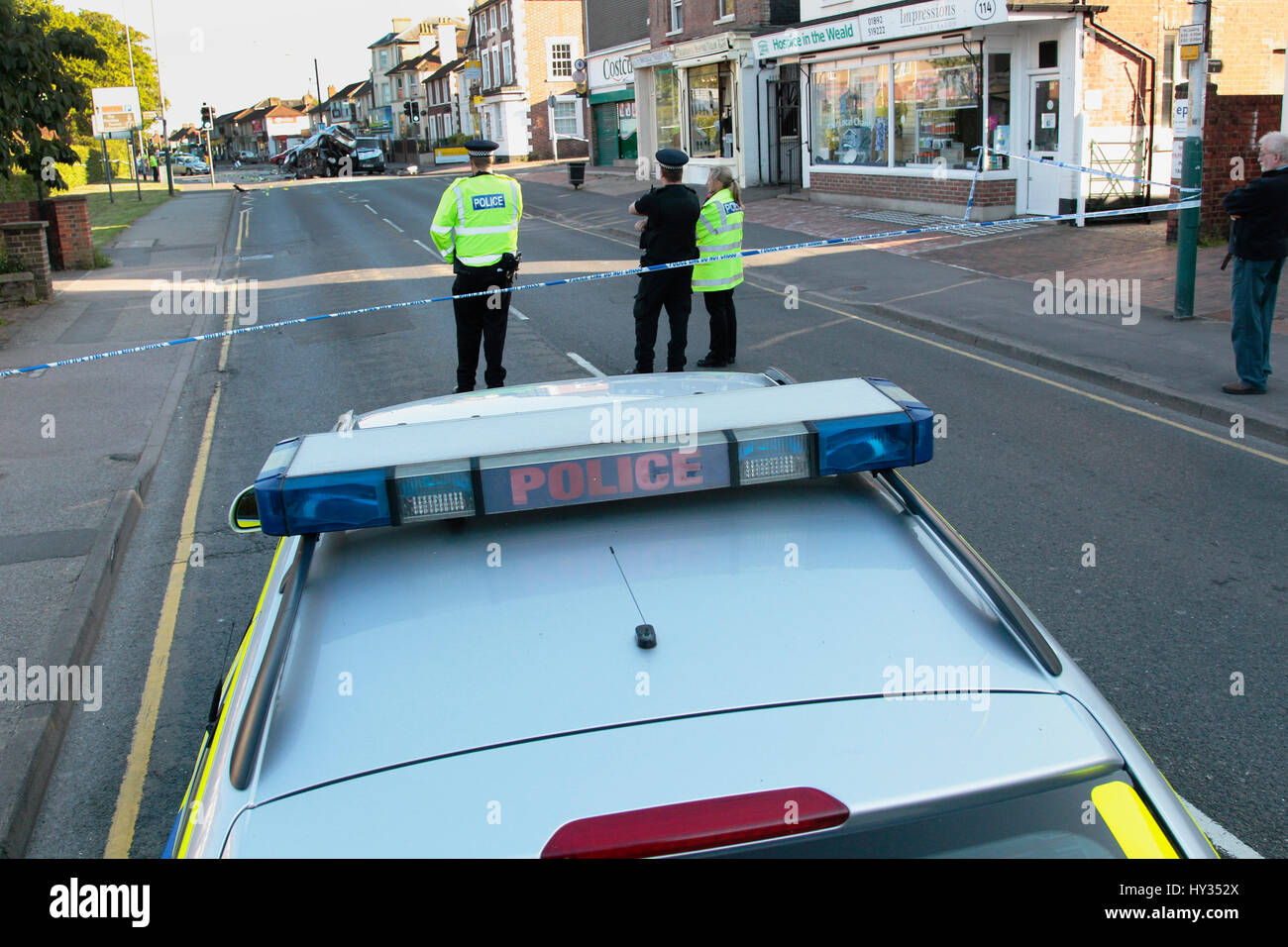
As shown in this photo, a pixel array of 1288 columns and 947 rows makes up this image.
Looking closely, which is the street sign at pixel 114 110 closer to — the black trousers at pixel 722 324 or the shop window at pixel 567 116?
the shop window at pixel 567 116

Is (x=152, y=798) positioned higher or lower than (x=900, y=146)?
lower

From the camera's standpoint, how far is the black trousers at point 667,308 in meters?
10.6

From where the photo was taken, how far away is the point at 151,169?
208ft

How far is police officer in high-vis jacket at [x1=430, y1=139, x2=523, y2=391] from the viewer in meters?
9.56

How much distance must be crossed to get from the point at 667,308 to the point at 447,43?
3504 inches

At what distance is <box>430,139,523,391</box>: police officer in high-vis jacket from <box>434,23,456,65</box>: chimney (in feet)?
288

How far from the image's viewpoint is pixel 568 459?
238cm

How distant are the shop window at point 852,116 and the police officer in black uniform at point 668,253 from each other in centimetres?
1504

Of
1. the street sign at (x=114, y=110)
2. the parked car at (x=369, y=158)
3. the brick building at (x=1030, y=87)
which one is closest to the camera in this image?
the brick building at (x=1030, y=87)

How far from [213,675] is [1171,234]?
54.3 feet

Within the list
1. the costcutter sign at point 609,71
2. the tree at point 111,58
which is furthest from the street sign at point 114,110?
the costcutter sign at point 609,71
